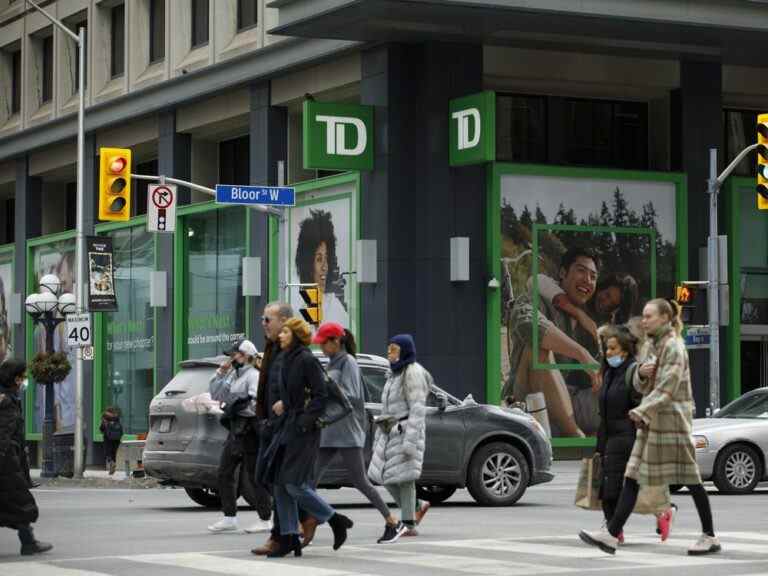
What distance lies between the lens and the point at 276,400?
1412cm

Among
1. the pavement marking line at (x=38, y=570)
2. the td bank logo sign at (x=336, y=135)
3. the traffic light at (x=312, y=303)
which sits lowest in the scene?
the pavement marking line at (x=38, y=570)

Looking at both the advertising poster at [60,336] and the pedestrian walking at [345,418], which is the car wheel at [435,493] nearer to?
the pedestrian walking at [345,418]

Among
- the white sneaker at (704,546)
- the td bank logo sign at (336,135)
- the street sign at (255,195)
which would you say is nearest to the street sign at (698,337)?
the td bank logo sign at (336,135)

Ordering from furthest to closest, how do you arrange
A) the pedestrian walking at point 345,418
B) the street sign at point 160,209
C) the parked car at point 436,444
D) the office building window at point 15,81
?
the office building window at point 15,81 → the street sign at point 160,209 → the parked car at point 436,444 → the pedestrian walking at point 345,418

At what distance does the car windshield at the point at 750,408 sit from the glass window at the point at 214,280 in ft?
60.2

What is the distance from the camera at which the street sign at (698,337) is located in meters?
35.0

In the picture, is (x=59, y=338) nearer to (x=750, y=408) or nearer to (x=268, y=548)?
(x=750, y=408)

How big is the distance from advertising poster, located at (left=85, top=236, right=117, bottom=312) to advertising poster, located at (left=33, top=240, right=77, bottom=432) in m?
13.7

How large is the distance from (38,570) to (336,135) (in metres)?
24.2

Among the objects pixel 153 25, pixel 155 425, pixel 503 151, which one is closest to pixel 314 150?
pixel 503 151

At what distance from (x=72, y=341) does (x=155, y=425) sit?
12.7m

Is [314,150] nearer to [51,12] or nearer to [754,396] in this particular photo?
[754,396]

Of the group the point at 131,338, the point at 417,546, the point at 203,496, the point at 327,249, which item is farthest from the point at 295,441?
the point at 131,338

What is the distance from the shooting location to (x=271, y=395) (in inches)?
557
